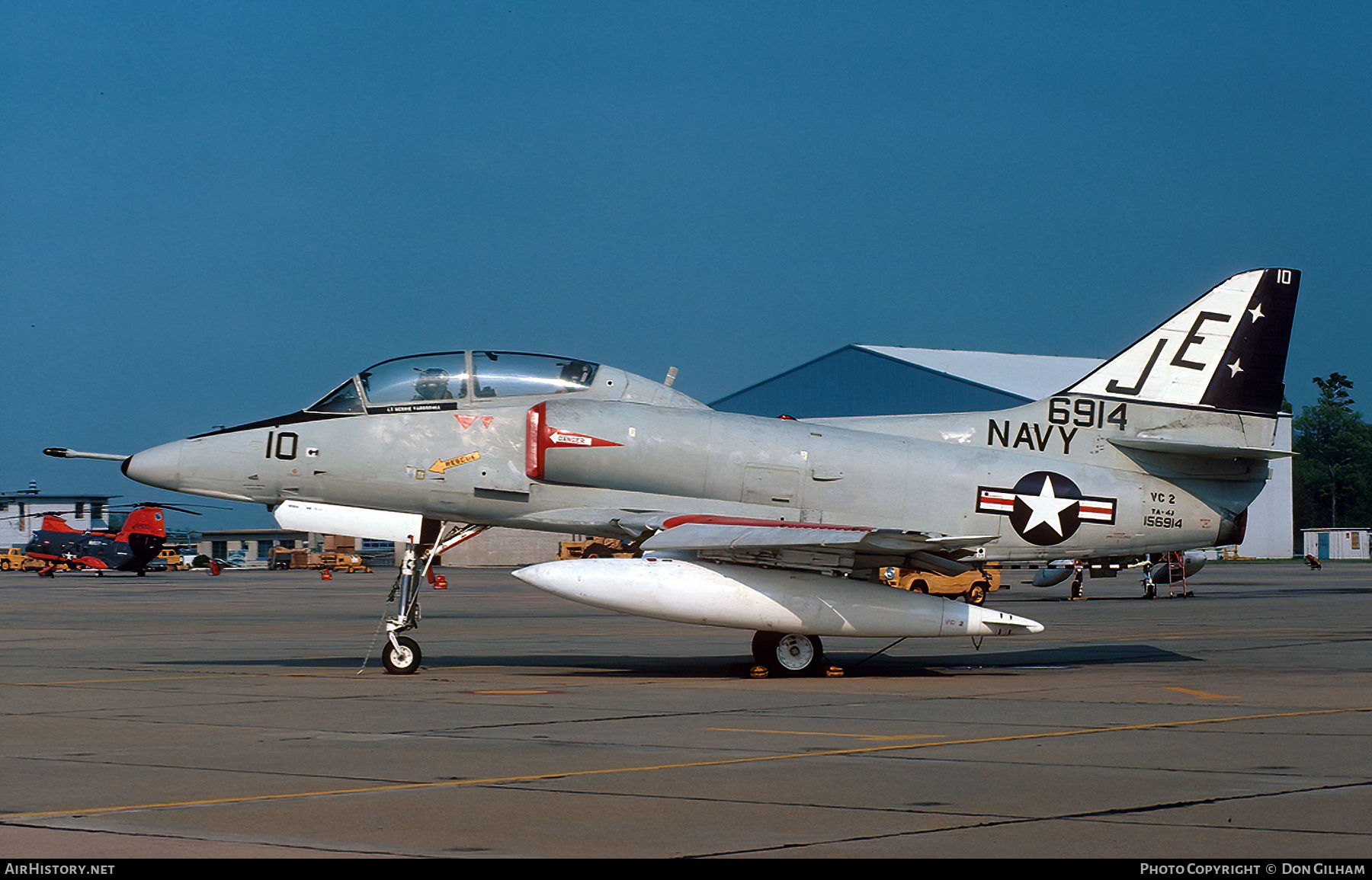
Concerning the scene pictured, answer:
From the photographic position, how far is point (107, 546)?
63750mm

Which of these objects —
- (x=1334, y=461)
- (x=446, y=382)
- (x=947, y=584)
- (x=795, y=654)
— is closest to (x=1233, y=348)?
(x=795, y=654)

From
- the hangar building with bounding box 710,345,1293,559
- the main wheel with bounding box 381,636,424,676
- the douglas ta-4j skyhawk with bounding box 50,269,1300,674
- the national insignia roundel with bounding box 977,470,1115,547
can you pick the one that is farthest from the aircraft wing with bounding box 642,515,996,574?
the hangar building with bounding box 710,345,1293,559

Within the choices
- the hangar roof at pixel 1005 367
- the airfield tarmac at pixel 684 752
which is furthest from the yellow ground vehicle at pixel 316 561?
the airfield tarmac at pixel 684 752

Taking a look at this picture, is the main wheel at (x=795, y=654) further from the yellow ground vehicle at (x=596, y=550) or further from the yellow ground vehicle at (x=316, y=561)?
the yellow ground vehicle at (x=316, y=561)

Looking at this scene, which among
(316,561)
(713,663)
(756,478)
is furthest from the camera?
(316,561)

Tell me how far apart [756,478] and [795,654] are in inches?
83.8

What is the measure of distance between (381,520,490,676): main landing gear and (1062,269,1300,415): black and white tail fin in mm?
→ 8179

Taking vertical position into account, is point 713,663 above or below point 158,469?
below

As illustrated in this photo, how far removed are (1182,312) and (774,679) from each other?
23.6ft

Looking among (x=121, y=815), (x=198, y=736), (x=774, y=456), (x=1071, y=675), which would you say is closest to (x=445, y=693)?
(x=198, y=736)

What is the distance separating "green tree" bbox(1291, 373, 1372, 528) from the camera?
15100 cm

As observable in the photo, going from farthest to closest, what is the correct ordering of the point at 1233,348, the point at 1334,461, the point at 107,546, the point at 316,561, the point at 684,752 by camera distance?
the point at 1334,461
the point at 316,561
the point at 107,546
the point at 1233,348
the point at 684,752

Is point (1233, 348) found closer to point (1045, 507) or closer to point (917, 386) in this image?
point (1045, 507)

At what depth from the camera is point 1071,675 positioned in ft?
51.0
